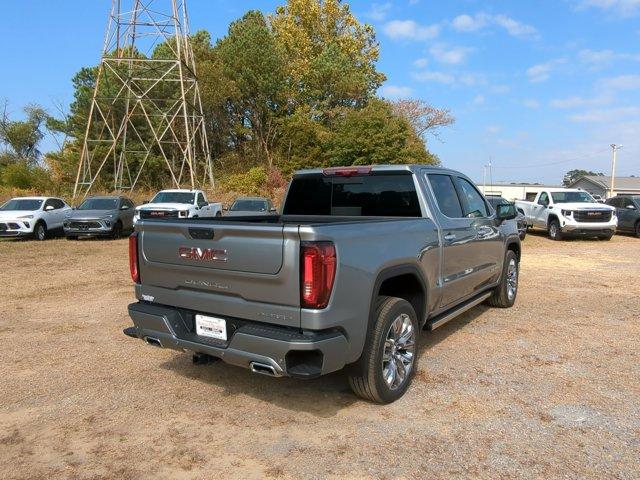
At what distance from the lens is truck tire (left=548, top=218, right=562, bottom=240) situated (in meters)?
18.0

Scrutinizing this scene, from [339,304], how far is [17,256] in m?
12.4

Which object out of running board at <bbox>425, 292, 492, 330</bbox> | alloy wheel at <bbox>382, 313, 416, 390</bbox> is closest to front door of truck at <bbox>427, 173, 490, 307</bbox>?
running board at <bbox>425, 292, 492, 330</bbox>

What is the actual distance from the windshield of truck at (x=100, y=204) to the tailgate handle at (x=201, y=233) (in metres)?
15.7

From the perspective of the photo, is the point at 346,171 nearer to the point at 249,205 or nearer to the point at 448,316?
the point at 448,316

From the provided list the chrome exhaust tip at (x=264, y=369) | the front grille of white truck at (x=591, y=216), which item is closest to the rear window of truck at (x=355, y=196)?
the chrome exhaust tip at (x=264, y=369)

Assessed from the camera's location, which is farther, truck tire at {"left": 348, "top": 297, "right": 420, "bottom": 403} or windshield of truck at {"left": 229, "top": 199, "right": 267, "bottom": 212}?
windshield of truck at {"left": 229, "top": 199, "right": 267, "bottom": 212}

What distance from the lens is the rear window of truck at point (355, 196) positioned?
4969mm

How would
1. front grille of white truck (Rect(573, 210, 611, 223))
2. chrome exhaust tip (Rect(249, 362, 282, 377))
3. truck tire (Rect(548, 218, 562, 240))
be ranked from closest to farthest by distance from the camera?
chrome exhaust tip (Rect(249, 362, 282, 377)), front grille of white truck (Rect(573, 210, 611, 223)), truck tire (Rect(548, 218, 562, 240))

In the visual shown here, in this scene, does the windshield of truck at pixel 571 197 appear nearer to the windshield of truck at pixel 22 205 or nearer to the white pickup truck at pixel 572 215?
the white pickup truck at pixel 572 215

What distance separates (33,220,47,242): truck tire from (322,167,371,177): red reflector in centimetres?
1465

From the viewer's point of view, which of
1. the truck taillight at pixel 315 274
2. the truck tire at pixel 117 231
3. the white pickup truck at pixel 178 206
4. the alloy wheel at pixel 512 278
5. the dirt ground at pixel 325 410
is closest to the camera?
the dirt ground at pixel 325 410

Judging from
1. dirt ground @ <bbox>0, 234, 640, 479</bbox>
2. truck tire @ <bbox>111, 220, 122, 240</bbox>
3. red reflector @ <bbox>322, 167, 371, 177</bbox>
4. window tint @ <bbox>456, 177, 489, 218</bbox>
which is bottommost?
dirt ground @ <bbox>0, 234, 640, 479</bbox>

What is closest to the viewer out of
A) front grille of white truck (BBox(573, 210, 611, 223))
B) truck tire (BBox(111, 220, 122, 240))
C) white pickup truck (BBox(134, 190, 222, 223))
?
white pickup truck (BBox(134, 190, 222, 223))

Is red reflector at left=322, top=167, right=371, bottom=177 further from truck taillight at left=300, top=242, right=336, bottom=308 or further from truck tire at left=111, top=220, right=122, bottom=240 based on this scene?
truck tire at left=111, top=220, right=122, bottom=240
